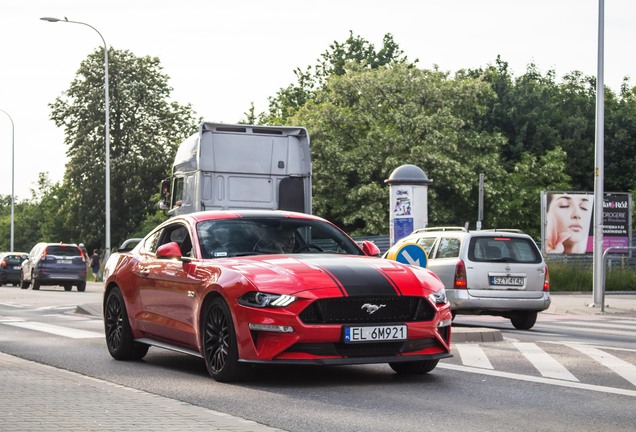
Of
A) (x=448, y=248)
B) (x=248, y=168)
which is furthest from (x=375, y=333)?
(x=248, y=168)

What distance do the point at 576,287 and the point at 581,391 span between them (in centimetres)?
2512

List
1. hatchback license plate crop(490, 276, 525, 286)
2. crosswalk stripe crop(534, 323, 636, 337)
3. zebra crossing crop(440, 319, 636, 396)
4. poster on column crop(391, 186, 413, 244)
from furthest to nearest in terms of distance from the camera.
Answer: poster on column crop(391, 186, 413, 244), hatchback license plate crop(490, 276, 525, 286), crosswalk stripe crop(534, 323, 636, 337), zebra crossing crop(440, 319, 636, 396)

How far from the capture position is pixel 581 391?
9.43 metres

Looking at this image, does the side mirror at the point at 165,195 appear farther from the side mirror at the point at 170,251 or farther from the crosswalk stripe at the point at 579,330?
the side mirror at the point at 170,251

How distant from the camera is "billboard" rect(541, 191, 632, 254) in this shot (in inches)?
1330

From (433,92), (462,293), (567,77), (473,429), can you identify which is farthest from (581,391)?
(567,77)

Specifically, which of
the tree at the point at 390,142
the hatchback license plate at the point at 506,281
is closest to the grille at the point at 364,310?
the hatchback license plate at the point at 506,281

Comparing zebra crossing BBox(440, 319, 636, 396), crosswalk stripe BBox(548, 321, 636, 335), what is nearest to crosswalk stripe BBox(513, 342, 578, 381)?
zebra crossing BBox(440, 319, 636, 396)

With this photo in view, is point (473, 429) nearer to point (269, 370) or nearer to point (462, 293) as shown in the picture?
point (269, 370)

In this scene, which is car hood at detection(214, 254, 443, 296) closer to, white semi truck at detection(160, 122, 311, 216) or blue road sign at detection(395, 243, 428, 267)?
blue road sign at detection(395, 243, 428, 267)

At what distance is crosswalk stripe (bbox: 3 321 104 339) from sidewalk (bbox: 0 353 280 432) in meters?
6.22

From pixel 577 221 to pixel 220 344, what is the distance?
92.3 feet

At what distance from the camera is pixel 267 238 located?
1088 centimetres

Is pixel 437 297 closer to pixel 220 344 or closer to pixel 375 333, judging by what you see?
pixel 375 333
